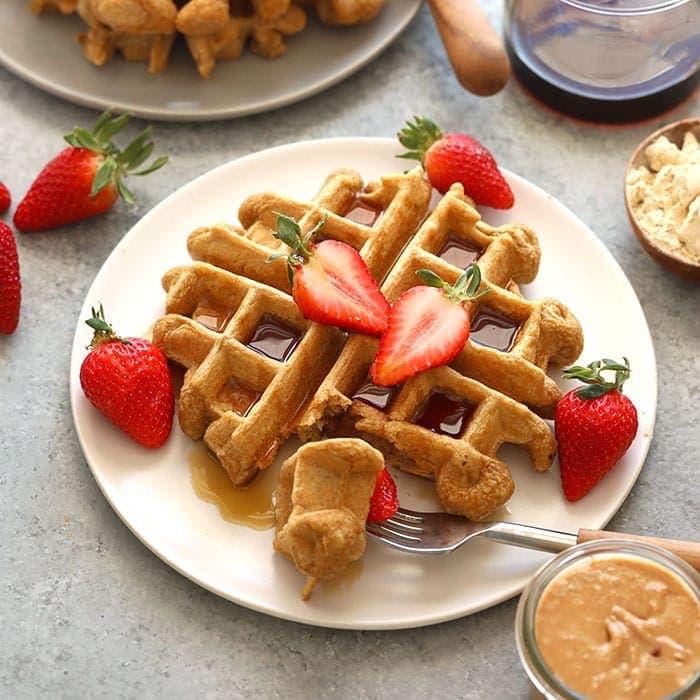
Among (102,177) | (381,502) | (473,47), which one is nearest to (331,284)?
(381,502)

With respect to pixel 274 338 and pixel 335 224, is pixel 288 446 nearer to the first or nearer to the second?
pixel 274 338

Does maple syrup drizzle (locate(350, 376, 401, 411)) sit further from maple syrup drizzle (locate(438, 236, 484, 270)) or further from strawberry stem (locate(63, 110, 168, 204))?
strawberry stem (locate(63, 110, 168, 204))

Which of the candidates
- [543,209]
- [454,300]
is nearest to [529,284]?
[543,209]

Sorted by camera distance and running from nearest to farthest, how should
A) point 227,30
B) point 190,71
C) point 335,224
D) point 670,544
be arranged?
point 670,544
point 335,224
point 227,30
point 190,71

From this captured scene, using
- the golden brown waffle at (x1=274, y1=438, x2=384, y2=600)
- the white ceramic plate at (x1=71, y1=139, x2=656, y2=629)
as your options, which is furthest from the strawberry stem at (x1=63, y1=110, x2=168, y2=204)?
the golden brown waffle at (x1=274, y1=438, x2=384, y2=600)

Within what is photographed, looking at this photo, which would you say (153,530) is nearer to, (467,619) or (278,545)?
(278,545)
